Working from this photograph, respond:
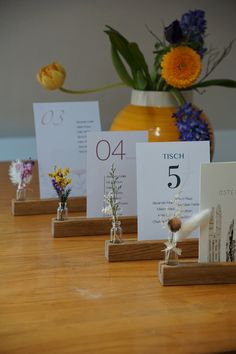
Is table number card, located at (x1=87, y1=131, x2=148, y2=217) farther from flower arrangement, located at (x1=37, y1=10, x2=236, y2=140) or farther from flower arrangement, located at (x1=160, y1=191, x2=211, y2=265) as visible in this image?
flower arrangement, located at (x1=160, y1=191, x2=211, y2=265)

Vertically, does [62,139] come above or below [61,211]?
above

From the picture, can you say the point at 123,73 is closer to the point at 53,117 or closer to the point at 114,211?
the point at 53,117

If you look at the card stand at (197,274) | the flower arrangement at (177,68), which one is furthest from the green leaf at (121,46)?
the card stand at (197,274)

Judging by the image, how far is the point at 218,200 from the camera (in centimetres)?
109

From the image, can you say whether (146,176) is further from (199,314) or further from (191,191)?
(199,314)

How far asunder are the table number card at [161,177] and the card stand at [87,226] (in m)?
0.16

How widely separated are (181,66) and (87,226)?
1.31 ft

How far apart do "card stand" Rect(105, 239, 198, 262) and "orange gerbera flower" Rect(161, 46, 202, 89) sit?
0.40 m

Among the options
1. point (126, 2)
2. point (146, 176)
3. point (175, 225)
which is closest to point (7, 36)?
point (126, 2)

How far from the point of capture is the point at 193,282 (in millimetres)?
1100

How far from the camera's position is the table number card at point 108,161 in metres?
1.31

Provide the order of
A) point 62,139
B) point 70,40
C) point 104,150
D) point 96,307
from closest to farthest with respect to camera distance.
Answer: point 96,307, point 104,150, point 62,139, point 70,40

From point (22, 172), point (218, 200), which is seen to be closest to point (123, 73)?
point (22, 172)

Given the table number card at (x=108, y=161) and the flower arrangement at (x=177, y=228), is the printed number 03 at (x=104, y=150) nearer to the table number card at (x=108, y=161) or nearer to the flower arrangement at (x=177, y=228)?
the table number card at (x=108, y=161)
